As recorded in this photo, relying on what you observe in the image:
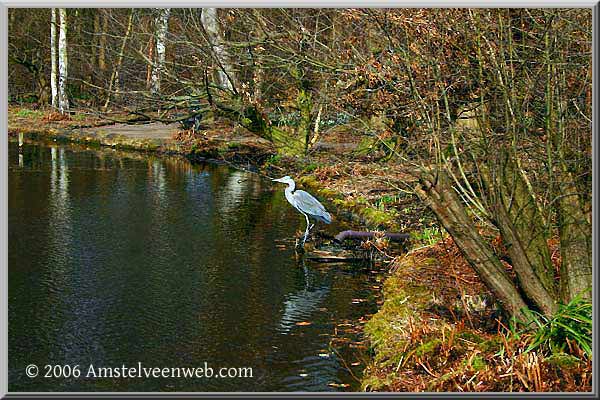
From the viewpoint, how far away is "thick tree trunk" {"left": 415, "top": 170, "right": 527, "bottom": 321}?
7195mm

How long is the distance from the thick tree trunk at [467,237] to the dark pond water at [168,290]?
1.47 metres

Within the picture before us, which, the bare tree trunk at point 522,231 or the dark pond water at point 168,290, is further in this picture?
the dark pond water at point 168,290

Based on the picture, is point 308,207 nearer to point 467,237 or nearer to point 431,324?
point 431,324

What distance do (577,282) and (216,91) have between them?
12.0 m

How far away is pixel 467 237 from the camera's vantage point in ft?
23.9

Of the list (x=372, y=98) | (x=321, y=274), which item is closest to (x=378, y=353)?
(x=321, y=274)

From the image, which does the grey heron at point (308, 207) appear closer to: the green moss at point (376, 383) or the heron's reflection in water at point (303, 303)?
the heron's reflection in water at point (303, 303)

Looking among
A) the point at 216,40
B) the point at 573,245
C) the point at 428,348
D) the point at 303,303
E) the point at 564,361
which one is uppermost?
the point at 216,40

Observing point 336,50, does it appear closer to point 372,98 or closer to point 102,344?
point 372,98

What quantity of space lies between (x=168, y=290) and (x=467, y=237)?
4.16 metres

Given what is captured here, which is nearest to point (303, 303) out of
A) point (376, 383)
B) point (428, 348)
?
point (428, 348)

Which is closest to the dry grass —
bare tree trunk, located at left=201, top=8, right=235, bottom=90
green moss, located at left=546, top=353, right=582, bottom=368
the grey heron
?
green moss, located at left=546, top=353, right=582, bottom=368

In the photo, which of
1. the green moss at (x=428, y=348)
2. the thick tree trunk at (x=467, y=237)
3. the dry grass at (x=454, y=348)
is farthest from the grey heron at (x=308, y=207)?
the thick tree trunk at (x=467, y=237)

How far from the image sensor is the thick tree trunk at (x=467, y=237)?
720cm
